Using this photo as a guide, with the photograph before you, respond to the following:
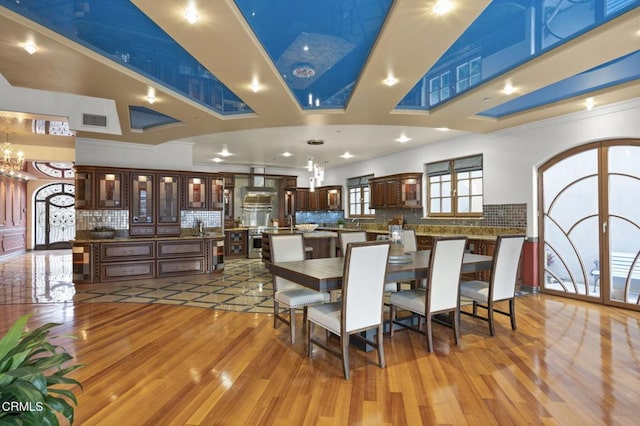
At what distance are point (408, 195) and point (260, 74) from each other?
16.6 feet

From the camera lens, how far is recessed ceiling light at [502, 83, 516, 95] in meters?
3.73

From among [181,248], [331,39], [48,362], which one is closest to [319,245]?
[181,248]

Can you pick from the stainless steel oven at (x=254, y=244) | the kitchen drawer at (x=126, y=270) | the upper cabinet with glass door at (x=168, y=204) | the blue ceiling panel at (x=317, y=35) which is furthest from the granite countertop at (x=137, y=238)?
the blue ceiling panel at (x=317, y=35)

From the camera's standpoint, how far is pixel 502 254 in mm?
3439

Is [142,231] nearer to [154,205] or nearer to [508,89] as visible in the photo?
[154,205]

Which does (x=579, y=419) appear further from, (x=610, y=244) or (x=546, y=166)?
(x=546, y=166)

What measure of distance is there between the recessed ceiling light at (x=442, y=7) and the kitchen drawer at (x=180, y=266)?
5989 mm

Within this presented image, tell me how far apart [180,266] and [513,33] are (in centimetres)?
633

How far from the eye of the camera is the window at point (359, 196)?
9.71 metres

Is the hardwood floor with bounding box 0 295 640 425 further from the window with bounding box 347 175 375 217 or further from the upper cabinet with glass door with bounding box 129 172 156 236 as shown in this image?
the window with bounding box 347 175 375 217

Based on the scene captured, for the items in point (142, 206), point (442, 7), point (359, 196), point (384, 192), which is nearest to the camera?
point (442, 7)

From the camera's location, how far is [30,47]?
2869 mm

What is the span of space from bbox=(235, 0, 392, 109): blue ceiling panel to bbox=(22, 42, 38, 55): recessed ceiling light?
1.87 metres

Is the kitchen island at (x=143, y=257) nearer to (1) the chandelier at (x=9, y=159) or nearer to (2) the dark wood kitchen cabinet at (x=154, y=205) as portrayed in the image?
(2) the dark wood kitchen cabinet at (x=154, y=205)
